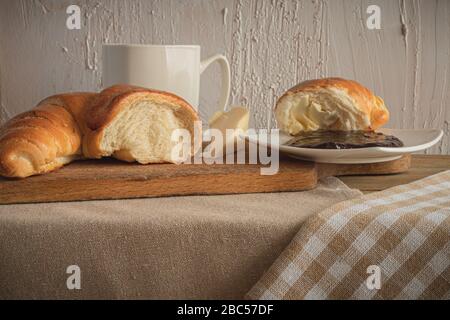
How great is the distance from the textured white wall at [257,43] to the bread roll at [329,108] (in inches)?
17.9

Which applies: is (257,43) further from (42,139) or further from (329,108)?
(42,139)

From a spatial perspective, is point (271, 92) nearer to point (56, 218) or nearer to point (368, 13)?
point (368, 13)

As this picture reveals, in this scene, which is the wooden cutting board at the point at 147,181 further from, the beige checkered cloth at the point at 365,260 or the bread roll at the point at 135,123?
the beige checkered cloth at the point at 365,260

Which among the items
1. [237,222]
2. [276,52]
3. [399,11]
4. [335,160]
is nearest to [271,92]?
[276,52]

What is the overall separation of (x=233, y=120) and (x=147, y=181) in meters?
0.27

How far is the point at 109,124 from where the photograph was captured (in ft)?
2.93

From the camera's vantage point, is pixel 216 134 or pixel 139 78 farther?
pixel 139 78

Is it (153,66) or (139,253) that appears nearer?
(139,253)

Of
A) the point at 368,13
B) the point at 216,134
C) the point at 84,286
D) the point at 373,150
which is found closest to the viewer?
the point at 84,286

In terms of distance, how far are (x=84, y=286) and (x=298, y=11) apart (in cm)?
101

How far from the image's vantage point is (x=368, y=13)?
4.85 feet

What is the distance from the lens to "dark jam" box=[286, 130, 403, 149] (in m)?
0.92

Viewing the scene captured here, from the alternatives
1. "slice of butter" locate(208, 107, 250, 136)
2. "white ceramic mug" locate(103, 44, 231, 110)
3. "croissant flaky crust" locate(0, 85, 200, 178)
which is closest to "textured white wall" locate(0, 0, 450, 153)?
"white ceramic mug" locate(103, 44, 231, 110)

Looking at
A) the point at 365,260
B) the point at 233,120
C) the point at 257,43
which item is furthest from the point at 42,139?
the point at 257,43
